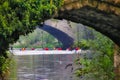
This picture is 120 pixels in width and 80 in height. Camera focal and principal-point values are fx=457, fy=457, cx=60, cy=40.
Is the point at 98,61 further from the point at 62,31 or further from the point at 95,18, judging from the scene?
the point at 62,31

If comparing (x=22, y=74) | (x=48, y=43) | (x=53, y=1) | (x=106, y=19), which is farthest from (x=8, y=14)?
(x=48, y=43)

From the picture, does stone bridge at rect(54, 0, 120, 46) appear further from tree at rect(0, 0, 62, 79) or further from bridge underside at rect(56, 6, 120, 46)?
tree at rect(0, 0, 62, 79)

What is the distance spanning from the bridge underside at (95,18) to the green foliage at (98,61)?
265 centimetres

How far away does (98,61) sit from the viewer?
14.3 metres

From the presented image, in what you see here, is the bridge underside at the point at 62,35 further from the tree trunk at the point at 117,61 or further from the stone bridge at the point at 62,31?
the tree trunk at the point at 117,61

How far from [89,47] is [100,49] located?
44cm

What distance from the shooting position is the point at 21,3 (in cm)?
841

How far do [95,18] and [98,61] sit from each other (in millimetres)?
4184

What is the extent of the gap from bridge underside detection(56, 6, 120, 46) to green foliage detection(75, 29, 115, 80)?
2655 mm

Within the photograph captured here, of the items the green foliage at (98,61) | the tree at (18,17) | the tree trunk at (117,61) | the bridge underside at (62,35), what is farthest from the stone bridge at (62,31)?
the tree at (18,17)

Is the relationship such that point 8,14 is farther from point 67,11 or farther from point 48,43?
point 48,43

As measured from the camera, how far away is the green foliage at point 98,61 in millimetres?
13867

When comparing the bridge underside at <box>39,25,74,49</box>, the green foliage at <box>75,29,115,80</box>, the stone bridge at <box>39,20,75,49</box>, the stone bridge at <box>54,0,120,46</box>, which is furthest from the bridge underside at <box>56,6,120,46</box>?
the bridge underside at <box>39,25,74,49</box>

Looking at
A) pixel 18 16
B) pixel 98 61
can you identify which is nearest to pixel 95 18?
pixel 18 16
